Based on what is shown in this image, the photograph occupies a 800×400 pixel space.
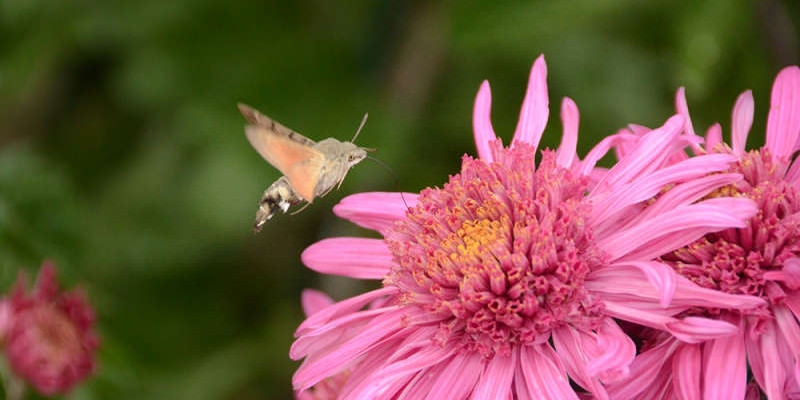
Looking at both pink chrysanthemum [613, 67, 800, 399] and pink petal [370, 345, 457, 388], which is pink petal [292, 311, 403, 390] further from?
pink chrysanthemum [613, 67, 800, 399]

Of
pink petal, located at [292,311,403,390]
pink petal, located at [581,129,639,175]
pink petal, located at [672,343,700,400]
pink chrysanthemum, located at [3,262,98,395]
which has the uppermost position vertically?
pink chrysanthemum, located at [3,262,98,395]

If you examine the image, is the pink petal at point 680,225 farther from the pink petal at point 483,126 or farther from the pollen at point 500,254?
the pink petal at point 483,126

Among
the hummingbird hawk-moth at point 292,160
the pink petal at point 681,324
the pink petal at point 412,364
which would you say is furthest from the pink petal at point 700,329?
the hummingbird hawk-moth at point 292,160

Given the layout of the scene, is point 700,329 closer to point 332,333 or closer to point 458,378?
point 458,378

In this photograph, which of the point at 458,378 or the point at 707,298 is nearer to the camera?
the point at 707,298

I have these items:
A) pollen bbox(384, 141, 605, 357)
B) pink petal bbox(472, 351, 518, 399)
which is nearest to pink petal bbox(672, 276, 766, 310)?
pollen bbox(384, 141, 605, 357)

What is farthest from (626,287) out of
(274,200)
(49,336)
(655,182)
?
(49,336)
